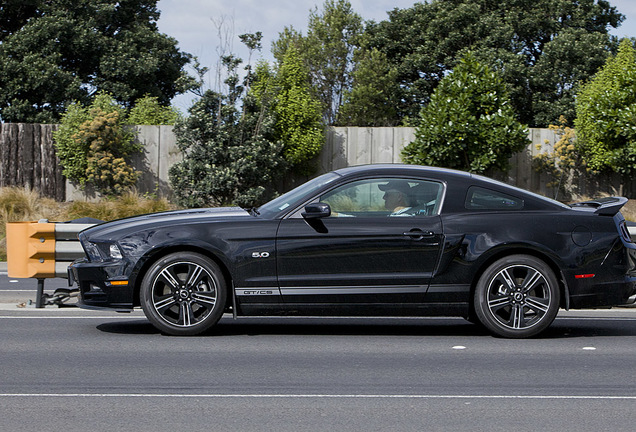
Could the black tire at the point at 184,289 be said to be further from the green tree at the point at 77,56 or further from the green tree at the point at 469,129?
the green tree at the point at 77,56

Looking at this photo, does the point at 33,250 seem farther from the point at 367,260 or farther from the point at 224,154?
the point at 224,154

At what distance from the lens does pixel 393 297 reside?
7961 mm

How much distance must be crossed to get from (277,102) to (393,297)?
14.7 metres

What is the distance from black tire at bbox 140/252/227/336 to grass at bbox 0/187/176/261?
10.6 metres

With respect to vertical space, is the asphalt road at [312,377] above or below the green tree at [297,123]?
below

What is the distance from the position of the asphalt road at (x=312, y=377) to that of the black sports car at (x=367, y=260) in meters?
0.35

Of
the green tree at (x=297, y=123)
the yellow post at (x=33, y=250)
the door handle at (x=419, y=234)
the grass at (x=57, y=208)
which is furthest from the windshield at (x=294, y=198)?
the green tree at (x=297, y=123)

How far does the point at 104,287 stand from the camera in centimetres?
792

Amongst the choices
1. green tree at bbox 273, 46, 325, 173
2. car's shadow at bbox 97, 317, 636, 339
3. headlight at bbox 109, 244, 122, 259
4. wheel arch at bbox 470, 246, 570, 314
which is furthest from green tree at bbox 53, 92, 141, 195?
wheel arch at bbox 470, 246, 570, 314

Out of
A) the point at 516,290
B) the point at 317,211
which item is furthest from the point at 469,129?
the point at 317,211

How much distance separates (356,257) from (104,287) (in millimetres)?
2320

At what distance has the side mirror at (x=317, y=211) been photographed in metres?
7.85

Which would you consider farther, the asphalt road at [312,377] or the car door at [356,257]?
the car door at [356,257]

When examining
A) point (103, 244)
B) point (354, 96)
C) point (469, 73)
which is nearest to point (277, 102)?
point (469, 73)
